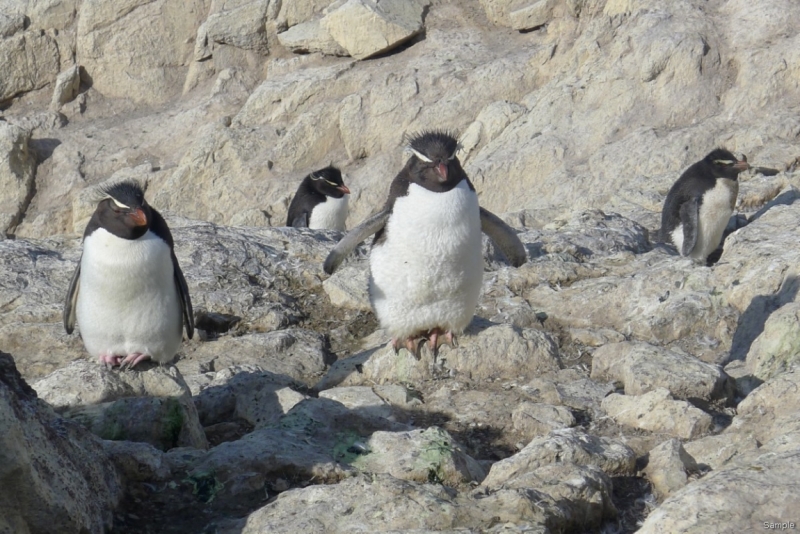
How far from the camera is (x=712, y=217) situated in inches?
420

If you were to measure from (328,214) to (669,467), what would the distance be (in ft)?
35.1

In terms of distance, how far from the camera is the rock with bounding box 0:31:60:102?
923 inches

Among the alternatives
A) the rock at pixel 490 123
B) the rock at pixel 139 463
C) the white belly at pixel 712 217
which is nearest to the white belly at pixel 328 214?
the rock at pixel 490 123

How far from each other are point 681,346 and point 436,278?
1.93 m

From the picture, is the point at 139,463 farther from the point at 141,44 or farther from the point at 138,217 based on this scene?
the point at 141,44

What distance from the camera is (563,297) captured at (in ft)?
26.5

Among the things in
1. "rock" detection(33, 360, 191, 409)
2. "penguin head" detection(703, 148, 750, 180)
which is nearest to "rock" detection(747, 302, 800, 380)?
"rock" detection(33, 360, 191, 409)

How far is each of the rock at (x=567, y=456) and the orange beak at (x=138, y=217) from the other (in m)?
2.64

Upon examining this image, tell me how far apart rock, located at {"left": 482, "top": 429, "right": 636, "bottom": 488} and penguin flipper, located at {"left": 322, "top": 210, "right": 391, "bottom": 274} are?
2.55m

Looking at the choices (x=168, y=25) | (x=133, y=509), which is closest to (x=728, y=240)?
(x=133, y=509)

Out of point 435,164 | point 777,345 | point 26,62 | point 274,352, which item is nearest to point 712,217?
point 777,345

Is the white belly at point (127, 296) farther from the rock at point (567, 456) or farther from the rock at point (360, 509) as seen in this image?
the rock at point (567, 456)

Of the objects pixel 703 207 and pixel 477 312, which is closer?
pixel 477 312

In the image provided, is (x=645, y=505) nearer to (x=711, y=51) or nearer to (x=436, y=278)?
(x=436, y=278)
